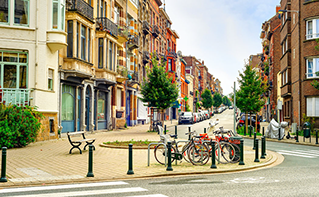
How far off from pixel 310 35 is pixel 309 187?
24463mm

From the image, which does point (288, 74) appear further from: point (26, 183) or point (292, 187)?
point (26, 183)

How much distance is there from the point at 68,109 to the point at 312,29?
827 inches

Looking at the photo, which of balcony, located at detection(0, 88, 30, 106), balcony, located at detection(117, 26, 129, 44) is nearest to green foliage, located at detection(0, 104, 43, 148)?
balcony, located at detection(0, 88, 30, 106)

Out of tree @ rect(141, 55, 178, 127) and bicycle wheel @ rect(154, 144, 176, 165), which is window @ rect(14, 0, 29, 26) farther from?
tree @ rect(141, 55, 178, 127)

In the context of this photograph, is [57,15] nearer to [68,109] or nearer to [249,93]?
[68,109]

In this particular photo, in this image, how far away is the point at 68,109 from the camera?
22250 millimetres

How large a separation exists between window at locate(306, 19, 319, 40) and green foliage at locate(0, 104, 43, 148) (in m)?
23.7

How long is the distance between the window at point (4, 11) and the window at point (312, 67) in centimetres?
2339

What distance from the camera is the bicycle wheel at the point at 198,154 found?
11.1 m

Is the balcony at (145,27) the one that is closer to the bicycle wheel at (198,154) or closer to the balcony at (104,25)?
the balcony at (104,25)

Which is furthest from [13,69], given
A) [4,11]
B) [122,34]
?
[122,34]

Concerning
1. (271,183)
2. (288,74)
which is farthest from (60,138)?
(288,74)

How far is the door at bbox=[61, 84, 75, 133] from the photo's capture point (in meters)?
21.6

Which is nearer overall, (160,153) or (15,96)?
(160,153)
